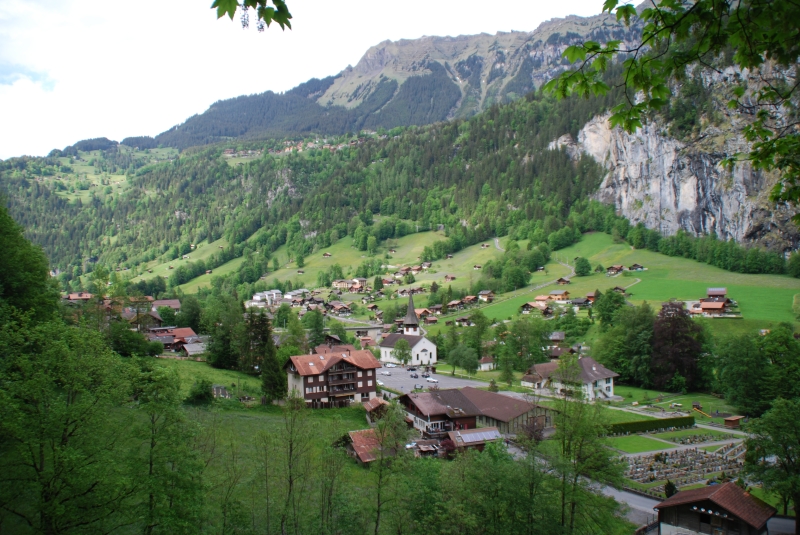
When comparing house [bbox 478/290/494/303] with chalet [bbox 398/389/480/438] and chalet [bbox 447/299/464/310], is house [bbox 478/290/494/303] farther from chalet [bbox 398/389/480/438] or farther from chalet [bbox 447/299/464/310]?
chalet [bbox 398/389/480/438]

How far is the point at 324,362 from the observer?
4344cm

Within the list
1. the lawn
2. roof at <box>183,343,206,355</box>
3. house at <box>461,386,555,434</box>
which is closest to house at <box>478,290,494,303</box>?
roof at <box>183,343,206,355</box>

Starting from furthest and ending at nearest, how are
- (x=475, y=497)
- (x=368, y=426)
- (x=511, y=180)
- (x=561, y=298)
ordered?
(x=511, y=180)
(x=561, y=298)
(x=368, y=426)
(x=475, y=497)

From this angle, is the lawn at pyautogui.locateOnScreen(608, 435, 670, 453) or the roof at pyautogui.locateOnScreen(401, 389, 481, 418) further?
the roof at pyautogui.locateOnScreen(401, 389, 481, 418)

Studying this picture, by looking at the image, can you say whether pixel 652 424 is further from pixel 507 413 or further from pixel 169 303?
pixel 169 303

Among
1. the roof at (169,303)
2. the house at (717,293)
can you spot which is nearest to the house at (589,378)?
the house at (717,293)

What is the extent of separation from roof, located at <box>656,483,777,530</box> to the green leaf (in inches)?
1071

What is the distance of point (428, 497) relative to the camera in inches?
752

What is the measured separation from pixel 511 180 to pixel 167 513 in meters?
156

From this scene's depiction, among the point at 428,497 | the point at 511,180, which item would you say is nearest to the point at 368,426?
the point at 428,497

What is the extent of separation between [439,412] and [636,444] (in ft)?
44.0

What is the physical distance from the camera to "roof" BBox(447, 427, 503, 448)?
3380 centimetres

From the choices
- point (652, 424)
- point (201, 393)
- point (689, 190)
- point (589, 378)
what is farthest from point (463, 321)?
point (689, 190)

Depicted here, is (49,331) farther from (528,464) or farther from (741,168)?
(741,168)
